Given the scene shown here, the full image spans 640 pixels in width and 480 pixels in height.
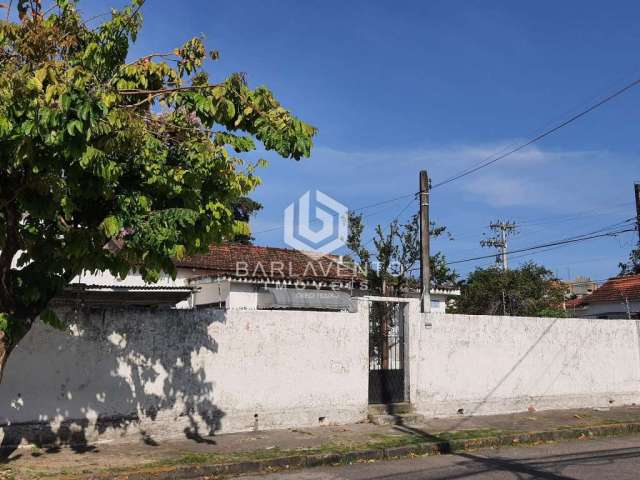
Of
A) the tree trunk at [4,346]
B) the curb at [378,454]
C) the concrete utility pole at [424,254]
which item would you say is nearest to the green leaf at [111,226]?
the tree trunk at [4,346]

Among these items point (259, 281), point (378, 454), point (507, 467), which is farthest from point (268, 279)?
point (507, 467)

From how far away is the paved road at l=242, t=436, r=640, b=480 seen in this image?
8016mm

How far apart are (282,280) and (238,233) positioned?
400 inches

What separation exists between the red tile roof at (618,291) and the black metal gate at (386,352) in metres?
24.2

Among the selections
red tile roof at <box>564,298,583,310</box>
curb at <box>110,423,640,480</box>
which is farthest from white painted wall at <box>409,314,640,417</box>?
red tile roof at <box>564,298,583,310</box>

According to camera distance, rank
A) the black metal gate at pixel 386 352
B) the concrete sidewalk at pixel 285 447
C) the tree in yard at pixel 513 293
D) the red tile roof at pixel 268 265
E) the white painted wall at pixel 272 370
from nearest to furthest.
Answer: the concrete sidewalk at pixel 285 447, the white painted wall at pixel 272 370, the black metal gate at pixel 386 352, the red tile roof at pixel 268 265, the tree in yard at pixel 513 293

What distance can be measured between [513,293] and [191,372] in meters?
25.0

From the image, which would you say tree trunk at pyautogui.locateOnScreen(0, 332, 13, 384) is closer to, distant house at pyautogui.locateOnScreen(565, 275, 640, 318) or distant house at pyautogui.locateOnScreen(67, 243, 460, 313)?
distant house at pyautogui.locateOnScreen(67, 243, 460, 313)

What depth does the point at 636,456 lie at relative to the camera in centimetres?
943

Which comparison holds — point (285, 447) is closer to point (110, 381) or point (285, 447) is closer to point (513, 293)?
point (110, 381)

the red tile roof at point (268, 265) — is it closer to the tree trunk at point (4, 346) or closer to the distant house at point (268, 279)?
the distant house at point (268, 279)

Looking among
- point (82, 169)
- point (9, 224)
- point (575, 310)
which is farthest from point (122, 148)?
point (575, 310)

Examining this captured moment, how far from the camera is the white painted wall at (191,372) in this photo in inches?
358

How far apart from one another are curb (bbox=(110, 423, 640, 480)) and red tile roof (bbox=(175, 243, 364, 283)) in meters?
8.79
